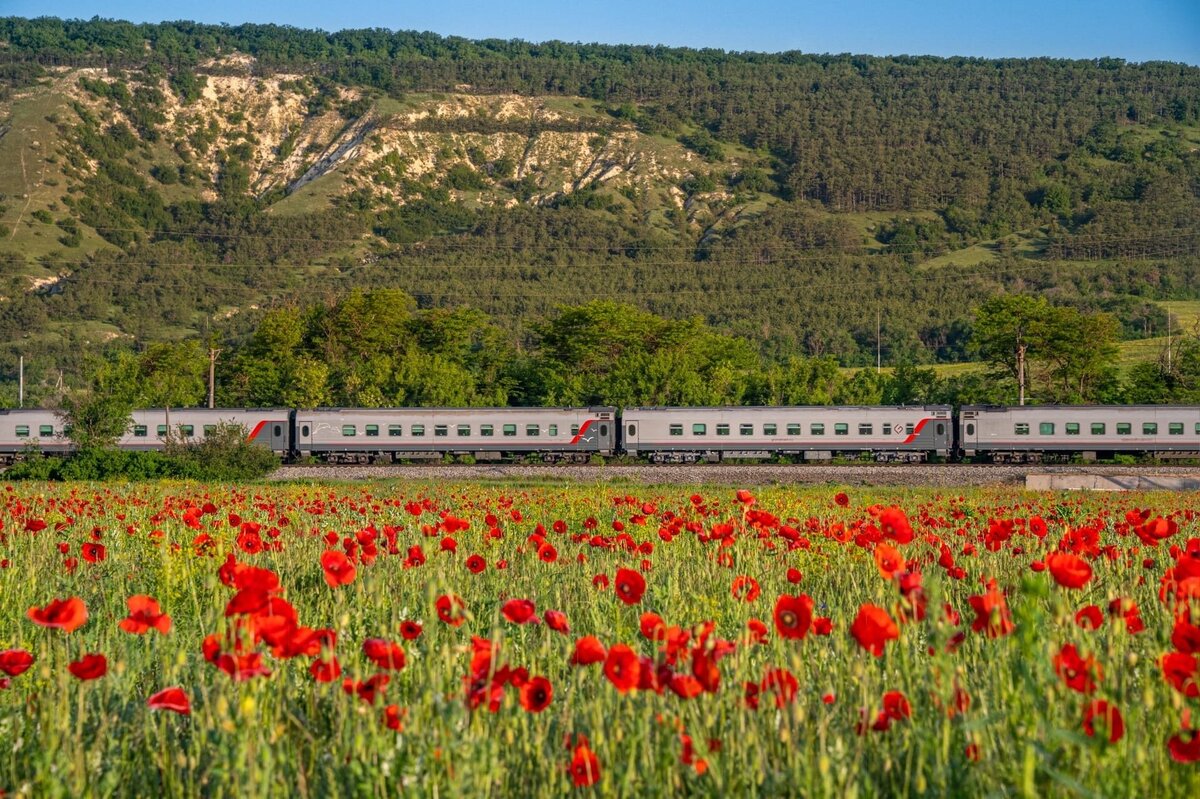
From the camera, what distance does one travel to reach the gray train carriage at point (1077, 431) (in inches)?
1842

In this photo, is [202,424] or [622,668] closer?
[622,668]

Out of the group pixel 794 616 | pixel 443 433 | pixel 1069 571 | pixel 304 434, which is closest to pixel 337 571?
pixel 794 616

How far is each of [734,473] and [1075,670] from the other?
3825cm

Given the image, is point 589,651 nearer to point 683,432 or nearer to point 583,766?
point 583,766

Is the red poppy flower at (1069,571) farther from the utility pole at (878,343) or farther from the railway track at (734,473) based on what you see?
the utility pole at (878,343)

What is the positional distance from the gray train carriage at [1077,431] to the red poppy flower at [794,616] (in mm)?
46409

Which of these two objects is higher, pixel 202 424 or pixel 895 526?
pixel 895 526

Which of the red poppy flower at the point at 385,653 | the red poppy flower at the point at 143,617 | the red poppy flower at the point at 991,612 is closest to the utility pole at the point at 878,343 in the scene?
the red poppy flower at the point at 991,612

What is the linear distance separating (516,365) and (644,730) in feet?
251

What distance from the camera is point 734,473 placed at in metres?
41.1

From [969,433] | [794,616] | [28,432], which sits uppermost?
[794,616]

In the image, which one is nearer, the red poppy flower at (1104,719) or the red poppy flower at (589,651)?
the red poppy flower at (1104,719)

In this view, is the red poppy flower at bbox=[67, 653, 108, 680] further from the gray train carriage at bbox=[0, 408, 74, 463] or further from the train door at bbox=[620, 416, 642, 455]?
the gray train carriage at bbox=[0, 408, 74, 463]

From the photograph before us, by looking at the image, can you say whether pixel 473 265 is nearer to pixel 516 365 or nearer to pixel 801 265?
pixel 801 265
